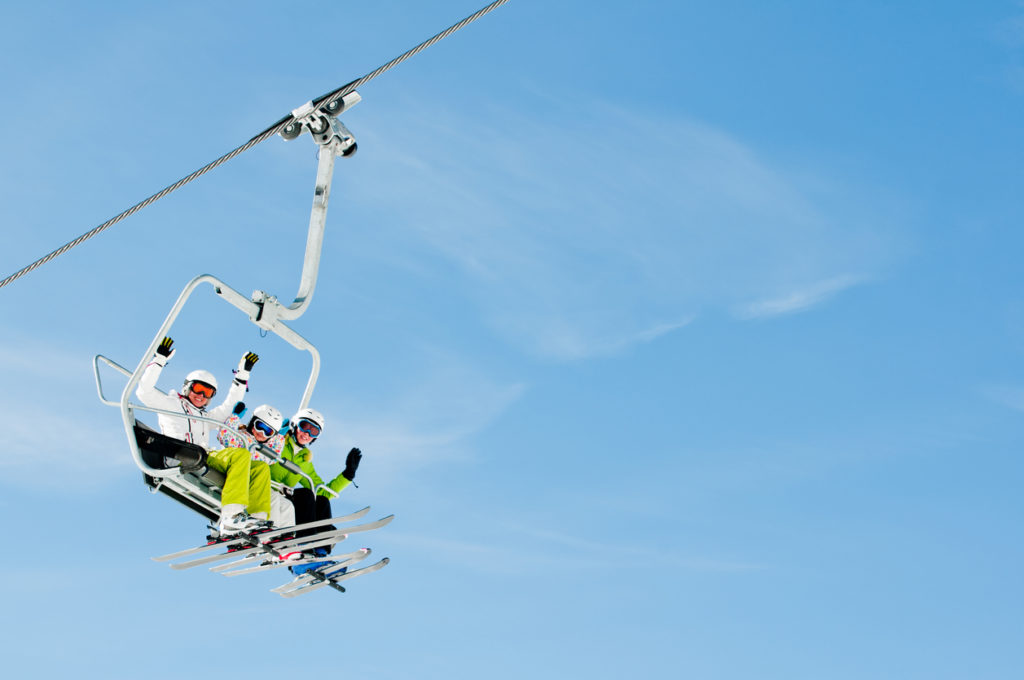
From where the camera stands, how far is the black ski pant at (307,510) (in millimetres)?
13906

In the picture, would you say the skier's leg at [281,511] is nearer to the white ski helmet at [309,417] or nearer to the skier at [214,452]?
the skier at [214,452]

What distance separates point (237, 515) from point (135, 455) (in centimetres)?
139

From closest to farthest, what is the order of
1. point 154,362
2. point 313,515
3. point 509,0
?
point 509,0
point 154,362
point 313,515

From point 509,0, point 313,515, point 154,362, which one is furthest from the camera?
point 313,515

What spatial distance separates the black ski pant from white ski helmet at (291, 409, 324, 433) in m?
0.83

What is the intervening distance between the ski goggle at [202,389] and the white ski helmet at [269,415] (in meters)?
0.68

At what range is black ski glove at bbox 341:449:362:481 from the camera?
15047mm

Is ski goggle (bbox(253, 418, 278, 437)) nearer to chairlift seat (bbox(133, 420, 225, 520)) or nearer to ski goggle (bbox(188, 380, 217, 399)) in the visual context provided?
ski goggle (bbox(188, 380, 217, 399))

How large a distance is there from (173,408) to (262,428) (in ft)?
3.90

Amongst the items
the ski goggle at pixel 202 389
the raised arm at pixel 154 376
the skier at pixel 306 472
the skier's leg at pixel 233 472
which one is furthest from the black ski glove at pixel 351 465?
the raised arm at pixel 154 376

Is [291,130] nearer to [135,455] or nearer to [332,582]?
[135,455]

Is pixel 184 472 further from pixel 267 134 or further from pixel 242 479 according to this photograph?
pixel 267 134

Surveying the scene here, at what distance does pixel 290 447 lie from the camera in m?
14.8

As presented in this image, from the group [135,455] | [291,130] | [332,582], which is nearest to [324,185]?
[291,130]
